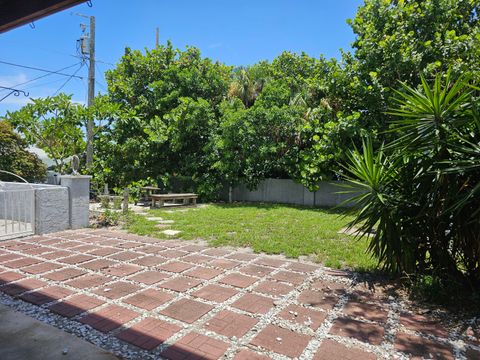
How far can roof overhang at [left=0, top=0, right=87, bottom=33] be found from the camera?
2.32 m

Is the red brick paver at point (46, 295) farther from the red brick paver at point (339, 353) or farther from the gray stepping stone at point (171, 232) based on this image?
the gray stepping stone at point (171, 232)

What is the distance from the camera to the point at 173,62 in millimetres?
16297

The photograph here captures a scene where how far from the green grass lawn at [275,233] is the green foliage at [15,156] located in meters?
9.40

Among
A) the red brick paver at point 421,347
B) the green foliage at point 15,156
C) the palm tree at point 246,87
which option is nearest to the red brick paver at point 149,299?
the red brick paver at point 421,347

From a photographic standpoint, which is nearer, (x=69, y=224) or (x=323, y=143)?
(x=69, y=224)

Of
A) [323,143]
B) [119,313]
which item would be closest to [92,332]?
[119,313]

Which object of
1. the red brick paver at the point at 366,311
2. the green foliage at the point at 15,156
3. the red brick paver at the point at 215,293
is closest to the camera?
the red brick paver at the point at 366,311

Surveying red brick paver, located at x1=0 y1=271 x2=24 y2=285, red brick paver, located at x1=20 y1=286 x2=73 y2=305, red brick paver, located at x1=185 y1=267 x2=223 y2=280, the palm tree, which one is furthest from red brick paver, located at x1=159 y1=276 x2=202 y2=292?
the palm tree

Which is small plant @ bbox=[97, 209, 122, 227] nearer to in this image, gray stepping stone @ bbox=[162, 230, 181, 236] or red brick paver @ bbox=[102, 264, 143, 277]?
gray stepping stone @ bbox=[162, 230, 181, 236]

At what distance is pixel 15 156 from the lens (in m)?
15.3

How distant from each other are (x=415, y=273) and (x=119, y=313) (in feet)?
11.0

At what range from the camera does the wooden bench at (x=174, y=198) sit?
1177 centimetres

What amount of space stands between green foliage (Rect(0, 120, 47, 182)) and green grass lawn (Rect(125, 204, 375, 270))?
940cm

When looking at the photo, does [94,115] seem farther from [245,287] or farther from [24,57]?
[24,57]
